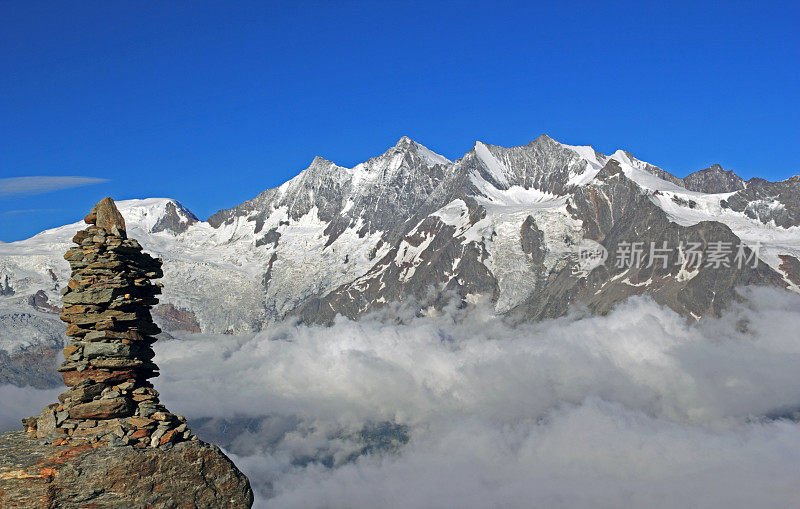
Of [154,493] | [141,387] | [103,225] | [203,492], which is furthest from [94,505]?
[103,225]

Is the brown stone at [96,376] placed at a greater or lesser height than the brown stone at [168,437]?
greater

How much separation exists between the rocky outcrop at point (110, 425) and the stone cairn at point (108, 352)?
4 centimetres

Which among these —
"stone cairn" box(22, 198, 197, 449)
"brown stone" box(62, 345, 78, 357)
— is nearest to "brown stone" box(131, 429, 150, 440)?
"stone cairn" box(22, 198, 197, 449)

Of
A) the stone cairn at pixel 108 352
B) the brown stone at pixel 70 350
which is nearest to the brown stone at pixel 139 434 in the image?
the stone cairn at pixel 108 352

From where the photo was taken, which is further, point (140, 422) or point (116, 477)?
point (140, 422)

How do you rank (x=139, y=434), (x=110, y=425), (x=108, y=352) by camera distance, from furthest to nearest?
(x=108, y=352) → (x=110, y=425) → (x=139, y=434)

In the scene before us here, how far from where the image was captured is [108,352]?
31312 millimetres

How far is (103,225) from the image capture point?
109 ft

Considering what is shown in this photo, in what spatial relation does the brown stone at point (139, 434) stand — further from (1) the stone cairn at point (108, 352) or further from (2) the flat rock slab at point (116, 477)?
(2) the flat rock slab at point (116, 477)

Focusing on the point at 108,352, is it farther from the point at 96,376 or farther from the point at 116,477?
the point at 116,477

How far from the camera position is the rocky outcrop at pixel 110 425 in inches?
1053

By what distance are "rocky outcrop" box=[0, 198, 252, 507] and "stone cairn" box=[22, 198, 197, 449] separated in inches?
1.6

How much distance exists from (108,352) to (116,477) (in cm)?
596

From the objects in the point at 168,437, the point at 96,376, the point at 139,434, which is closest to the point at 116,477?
the point at 139,434
